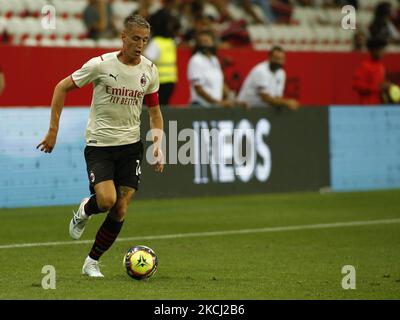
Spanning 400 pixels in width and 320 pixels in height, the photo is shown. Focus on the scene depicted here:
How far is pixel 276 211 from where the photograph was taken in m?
15.1

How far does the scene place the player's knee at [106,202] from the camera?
8945 millimetres

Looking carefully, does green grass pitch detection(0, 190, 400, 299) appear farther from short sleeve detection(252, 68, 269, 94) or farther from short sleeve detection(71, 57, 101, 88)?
short sleeve detection(252, 68, 269, 94)

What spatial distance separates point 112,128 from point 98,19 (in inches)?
401

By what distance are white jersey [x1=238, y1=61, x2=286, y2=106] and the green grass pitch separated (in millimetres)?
1727

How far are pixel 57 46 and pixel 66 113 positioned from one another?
3366 millimetres

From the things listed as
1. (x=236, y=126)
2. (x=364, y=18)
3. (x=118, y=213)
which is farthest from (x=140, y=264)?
(x=364, y=18)

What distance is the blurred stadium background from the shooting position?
14617mm

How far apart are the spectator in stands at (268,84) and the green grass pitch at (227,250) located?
1579mm

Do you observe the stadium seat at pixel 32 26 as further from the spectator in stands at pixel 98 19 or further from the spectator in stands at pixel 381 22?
the spectator in stands at pixel 381 22

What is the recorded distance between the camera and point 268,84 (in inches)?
693

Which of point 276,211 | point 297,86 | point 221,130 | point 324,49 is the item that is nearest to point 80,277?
point 276,211

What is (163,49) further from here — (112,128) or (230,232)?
(112,128)

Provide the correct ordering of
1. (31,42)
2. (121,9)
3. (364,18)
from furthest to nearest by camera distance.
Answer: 1. (364,18)
2. (121,9)
3. (31,42)

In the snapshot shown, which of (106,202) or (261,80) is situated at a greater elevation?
(261,80)
